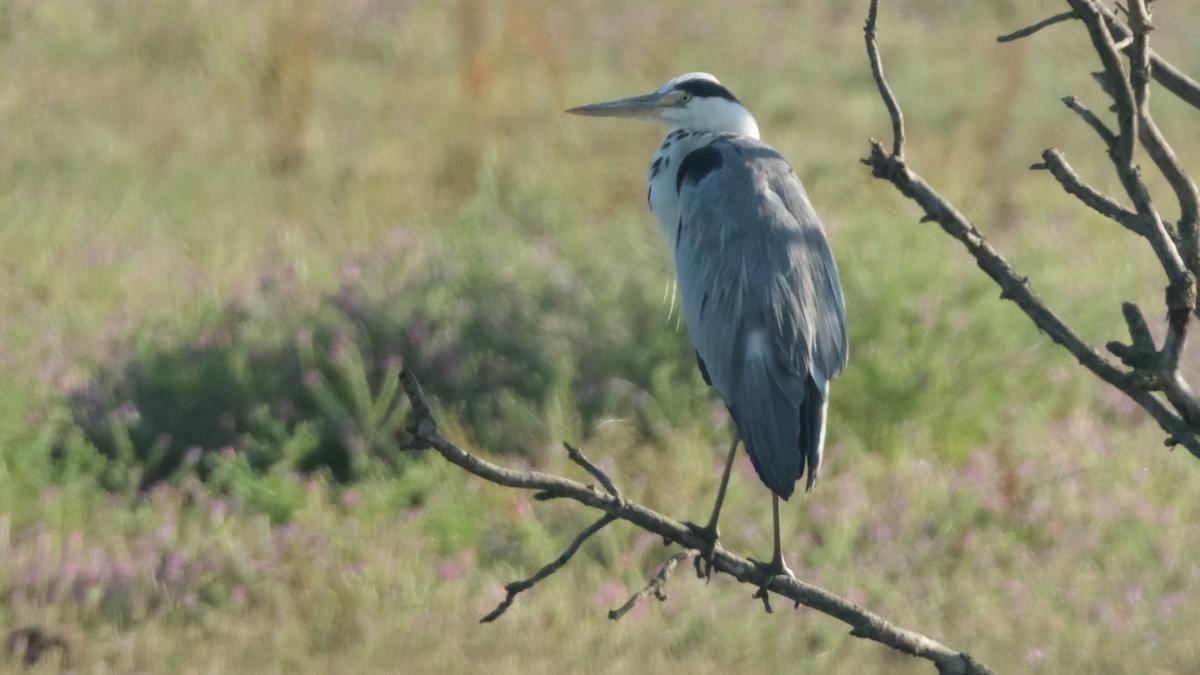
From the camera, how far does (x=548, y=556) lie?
166 inches

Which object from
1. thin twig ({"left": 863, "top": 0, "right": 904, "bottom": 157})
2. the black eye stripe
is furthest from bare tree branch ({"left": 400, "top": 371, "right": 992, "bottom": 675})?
the black eye stripe

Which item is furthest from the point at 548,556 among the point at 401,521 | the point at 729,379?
the point at 729,379

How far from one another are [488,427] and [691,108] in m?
1.45

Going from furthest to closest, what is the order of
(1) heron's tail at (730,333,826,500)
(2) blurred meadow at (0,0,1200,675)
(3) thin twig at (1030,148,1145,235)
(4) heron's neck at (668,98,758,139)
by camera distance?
1. (2) blurred meadow at (0,0,1200,675)
2. (4) heron's neck at (668,98,758,139)
3. (1) heron's tail at (730,333,826,500)
4. (3) thin twig at (1030,148,1145,235)

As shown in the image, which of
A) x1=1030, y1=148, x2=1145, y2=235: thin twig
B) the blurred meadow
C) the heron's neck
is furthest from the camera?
the blurred meadow

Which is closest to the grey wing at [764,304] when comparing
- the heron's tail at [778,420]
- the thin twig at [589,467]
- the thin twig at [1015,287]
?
the heron's tail at [778,420]

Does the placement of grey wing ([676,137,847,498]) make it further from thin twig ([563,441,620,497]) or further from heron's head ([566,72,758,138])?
thin twig ([563,441,620,497])

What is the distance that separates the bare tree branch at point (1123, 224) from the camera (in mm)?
1487

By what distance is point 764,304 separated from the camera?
2.90m

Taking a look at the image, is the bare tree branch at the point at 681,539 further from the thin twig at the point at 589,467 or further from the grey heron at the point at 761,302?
the grey heron at the point at 761,302

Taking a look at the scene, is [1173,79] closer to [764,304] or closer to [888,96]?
[888,96]

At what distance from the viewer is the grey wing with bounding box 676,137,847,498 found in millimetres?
2742

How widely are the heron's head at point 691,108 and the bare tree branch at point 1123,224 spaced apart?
78.4 inches

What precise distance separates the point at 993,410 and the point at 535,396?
5.16ft
